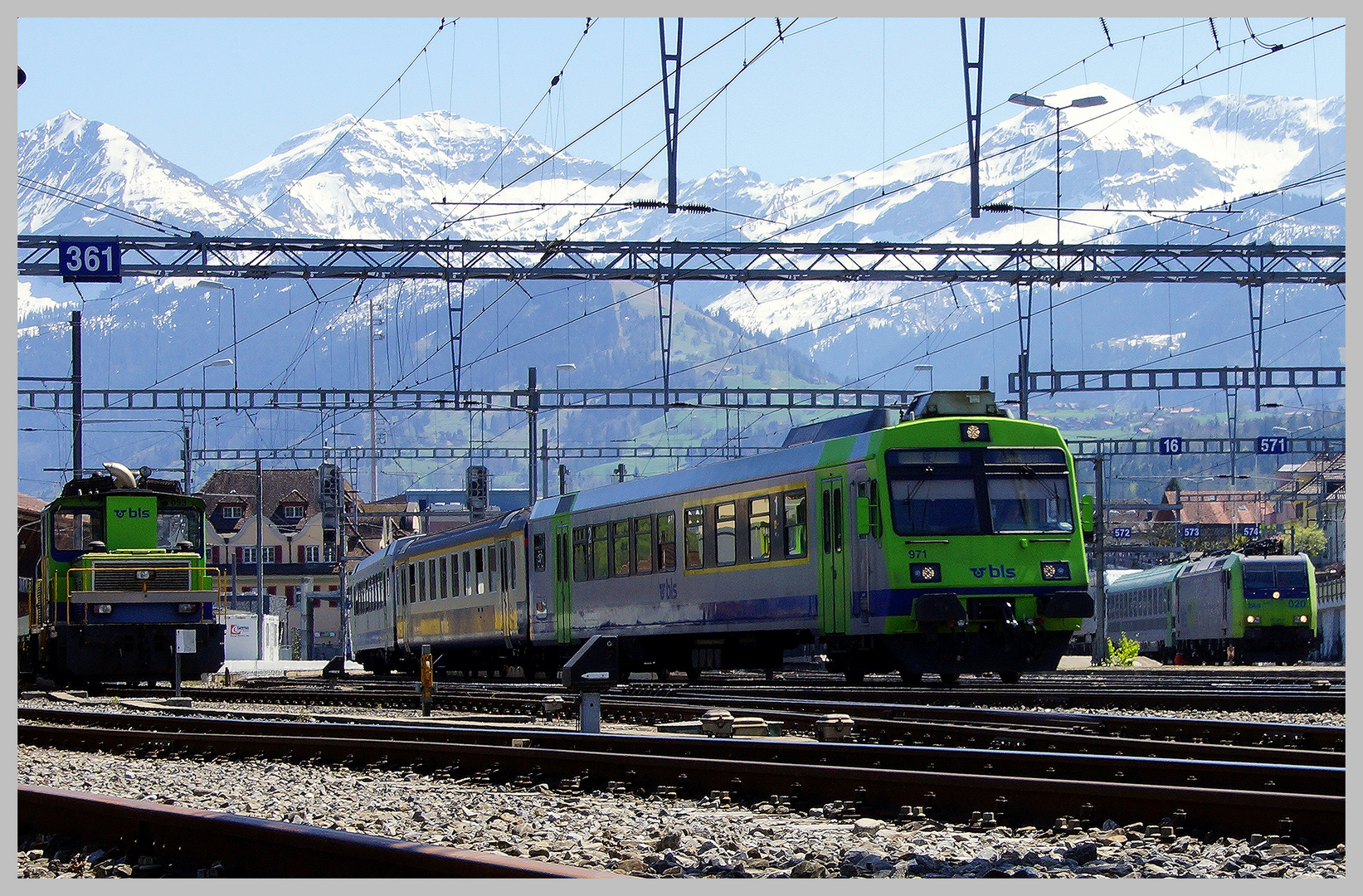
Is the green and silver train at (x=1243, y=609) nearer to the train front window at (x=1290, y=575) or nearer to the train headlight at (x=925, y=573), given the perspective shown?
the train front window at (x=1290, y=575)

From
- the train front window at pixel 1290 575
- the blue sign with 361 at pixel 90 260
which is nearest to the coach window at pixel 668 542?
the blue sign with 361 at pixel 90 260

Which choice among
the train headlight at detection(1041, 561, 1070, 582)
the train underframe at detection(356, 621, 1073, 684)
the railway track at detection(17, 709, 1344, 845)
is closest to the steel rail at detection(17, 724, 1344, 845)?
the railway track at detection(17, 709, 1344, 845)

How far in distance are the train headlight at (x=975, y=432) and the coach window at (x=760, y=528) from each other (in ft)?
8.21

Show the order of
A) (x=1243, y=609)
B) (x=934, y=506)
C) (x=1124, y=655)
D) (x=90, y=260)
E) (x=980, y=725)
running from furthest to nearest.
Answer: (x=1243, y=609)
(x=1124, y=655)
(x=90, y=260)
(x=934, y=506)
(x=980, y=725)

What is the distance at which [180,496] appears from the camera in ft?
84.0

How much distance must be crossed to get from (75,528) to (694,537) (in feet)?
32.2

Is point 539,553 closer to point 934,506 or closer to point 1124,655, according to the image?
point 934,506

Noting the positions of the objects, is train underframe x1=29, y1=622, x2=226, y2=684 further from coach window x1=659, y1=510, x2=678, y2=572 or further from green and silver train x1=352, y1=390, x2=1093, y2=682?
coach window x1=659, y1=510, x2=678, y2=572

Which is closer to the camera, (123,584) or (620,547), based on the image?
(620,547)

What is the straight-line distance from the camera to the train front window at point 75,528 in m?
24.7

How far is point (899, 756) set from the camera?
992 centimetres

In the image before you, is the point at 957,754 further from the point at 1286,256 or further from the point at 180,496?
the point at 1286,256

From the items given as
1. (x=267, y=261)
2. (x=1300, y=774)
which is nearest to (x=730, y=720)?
(x=1300, y=774)

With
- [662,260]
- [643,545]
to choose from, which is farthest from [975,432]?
[662,260]
